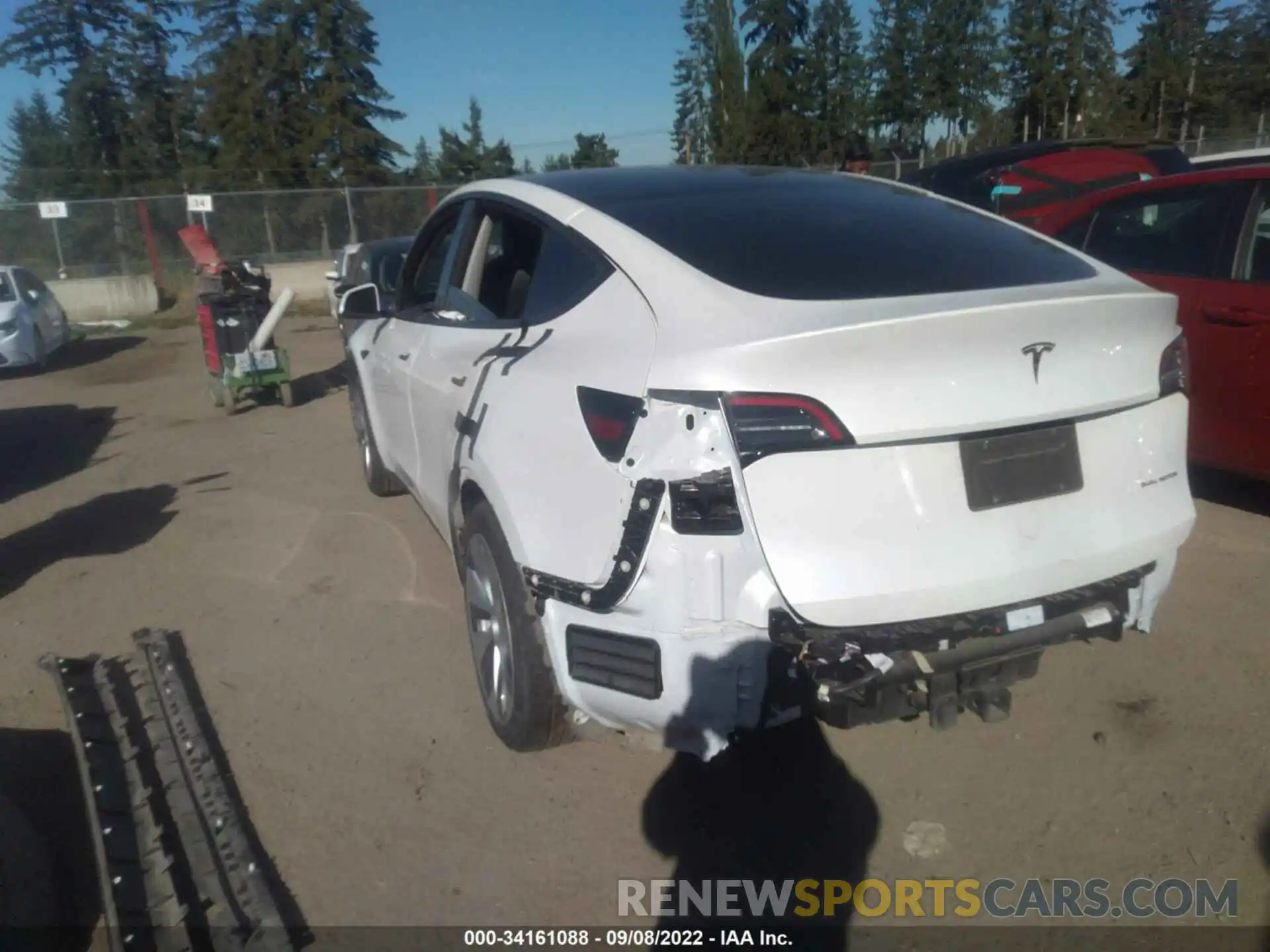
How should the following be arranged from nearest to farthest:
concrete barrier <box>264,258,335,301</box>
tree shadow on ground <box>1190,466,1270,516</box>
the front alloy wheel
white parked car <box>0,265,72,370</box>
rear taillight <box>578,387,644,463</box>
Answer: rear taillight <box>578,387,644,463</box> < the front alloy wheel < tree shadow on ground <box>1190,466,1270,516</box> < white parked car <box>0,265,72,370</box> < concrete barrier <box>264,258,335,301</box>

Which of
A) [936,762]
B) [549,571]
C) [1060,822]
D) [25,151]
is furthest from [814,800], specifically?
[25,151]

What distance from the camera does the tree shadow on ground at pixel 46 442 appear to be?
7.86 meters

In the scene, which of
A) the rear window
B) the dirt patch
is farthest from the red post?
the rear window

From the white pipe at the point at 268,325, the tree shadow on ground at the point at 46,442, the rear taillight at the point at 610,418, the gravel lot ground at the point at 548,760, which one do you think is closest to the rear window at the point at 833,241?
the rear taillight at the point at 610,418

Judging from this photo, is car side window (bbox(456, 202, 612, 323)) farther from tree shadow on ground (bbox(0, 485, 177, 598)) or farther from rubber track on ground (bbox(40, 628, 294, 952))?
tree shadow on ground (bbox(0, 485, 177, 598))

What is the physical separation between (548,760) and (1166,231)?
431 centimetres

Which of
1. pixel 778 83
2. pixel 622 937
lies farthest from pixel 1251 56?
pixel 622 937

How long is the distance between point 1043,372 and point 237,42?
43.3 meters

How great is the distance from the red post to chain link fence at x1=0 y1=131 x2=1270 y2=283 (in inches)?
0.8

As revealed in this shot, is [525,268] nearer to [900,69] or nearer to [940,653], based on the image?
[940,653]

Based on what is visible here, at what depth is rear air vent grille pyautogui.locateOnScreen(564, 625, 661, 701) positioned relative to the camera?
2684 mm

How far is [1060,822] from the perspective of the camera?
Answer: 3109mm

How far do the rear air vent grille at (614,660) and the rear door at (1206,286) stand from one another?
355 cm

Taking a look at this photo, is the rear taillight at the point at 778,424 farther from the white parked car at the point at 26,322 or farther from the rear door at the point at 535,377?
the white parked car at the point at 26,322
